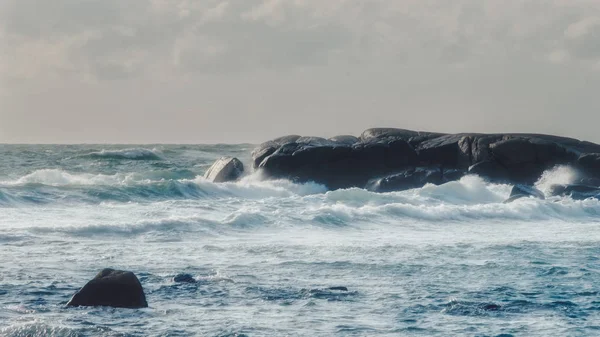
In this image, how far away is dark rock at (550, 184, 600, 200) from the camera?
109ft

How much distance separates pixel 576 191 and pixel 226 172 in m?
15.7

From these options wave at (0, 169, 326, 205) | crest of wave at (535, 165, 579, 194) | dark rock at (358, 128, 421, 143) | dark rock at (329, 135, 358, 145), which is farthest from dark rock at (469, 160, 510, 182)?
wave at (0, 169, 326, 205)

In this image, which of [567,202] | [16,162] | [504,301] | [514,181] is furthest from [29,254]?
[16,162]

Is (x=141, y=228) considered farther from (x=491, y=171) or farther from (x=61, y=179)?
(x=61, y=179)

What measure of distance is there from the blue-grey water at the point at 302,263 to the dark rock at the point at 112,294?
0.29 metres

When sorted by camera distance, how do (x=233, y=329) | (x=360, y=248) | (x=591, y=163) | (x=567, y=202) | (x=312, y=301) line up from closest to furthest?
(x=233, y=329) → (x=312, y=301) → (x=360, y=248) → (x=567, y=202) → (x=591, y=163)

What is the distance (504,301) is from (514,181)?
998 inches

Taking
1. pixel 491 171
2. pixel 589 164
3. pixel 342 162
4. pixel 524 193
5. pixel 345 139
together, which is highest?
pixel 345 139

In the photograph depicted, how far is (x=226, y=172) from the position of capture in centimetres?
4075

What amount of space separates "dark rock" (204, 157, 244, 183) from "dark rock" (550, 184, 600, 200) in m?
14.2

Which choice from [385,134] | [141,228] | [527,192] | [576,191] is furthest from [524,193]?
[141,228]

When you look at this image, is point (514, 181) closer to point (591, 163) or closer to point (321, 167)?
point (591, 163)

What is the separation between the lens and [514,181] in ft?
125

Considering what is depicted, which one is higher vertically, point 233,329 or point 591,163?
point 591,163
